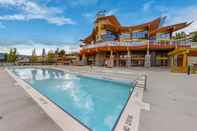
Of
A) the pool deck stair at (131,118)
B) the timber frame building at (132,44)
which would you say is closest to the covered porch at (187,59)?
the timber frame building at (132,44)

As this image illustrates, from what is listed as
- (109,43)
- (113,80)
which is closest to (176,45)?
(109,43)

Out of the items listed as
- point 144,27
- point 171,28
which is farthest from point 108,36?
point 171,28

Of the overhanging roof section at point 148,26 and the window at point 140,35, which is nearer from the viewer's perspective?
the overhanging roof section at point 148,26

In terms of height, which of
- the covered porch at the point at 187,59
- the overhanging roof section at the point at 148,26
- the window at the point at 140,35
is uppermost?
the overhanging roof section at the point at 148,26

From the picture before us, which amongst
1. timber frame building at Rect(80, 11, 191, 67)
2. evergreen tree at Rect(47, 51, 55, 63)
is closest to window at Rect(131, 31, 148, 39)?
timber frame building at Rect(80, 11, 191, 67)

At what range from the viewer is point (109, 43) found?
23234 mm

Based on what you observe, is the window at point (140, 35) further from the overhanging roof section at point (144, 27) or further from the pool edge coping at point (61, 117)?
the pool edge coping at point (61, 117)

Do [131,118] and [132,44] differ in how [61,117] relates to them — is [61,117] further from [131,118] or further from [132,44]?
[132,44]

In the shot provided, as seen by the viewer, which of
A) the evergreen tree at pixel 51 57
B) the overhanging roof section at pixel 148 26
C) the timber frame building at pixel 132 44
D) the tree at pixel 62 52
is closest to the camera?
the timber frame building at pixel 132 44

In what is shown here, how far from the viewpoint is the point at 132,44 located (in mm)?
22797

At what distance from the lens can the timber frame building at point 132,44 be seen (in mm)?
22089

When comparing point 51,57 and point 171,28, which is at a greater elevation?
point 171,28

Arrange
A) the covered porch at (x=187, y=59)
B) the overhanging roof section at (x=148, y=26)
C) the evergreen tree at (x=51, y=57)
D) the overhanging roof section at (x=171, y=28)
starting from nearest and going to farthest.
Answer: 1. the covered porch at (x=187, y=59)
2. the overhanging roof section at (x=171, y=28)
3. the overhanging roof section at (x=148, y=26)
4. the evergreen tree at (x=51, y=57)

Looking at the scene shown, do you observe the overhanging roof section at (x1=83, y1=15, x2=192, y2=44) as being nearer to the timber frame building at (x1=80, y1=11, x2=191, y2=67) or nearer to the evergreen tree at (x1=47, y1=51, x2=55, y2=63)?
the timber frame building at (x1=80, y1=11, x2=191, y2=67)
